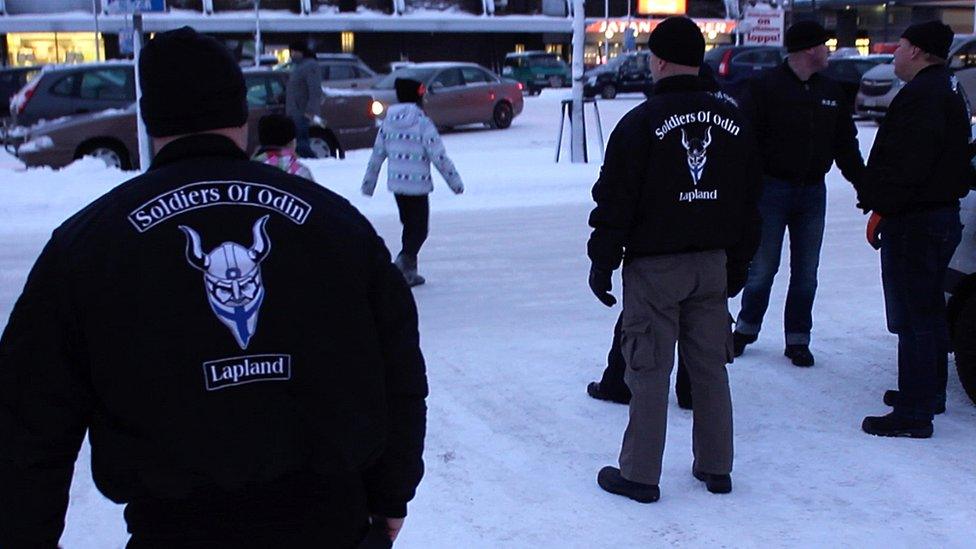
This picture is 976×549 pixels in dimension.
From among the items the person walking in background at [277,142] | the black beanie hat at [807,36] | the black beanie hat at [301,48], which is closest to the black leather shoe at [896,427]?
the black beanie hat at [807,36]

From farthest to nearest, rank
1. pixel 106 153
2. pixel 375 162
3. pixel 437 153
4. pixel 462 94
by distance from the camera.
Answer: pixel 462 94 → pixel 106 153 → pixel 375 162 → pixel 437 153

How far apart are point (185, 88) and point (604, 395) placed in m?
4.06

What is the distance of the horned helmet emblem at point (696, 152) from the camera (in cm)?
425

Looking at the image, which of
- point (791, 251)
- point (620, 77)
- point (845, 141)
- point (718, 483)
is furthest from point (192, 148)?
point (620, 77)

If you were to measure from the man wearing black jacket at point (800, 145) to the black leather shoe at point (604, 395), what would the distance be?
4.11 feet

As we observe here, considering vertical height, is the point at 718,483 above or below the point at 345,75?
below

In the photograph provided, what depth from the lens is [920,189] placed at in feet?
16.1

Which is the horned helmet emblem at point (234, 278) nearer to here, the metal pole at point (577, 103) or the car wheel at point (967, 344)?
the car wheel at point (967, 344)

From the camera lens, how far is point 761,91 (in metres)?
5.98

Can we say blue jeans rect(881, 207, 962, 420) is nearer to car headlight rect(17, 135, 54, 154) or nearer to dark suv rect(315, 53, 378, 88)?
car headlight rect(17, 135, 54, 154)

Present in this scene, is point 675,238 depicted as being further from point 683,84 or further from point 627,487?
point 627,487

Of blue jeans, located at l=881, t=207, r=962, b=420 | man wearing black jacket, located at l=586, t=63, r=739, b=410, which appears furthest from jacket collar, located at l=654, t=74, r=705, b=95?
man wearing black jacket, located at l=586, t=63, r=739, b=410

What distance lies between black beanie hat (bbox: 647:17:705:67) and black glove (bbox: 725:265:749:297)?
81 centimetres

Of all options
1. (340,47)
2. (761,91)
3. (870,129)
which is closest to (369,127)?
(870,129)
